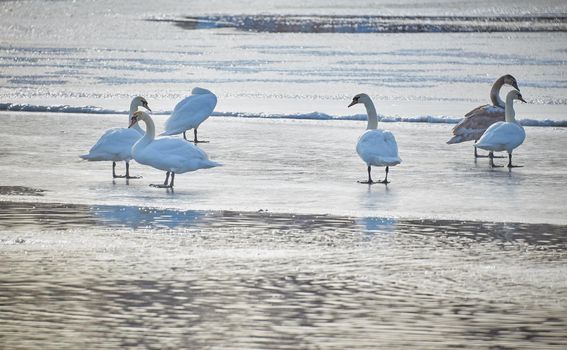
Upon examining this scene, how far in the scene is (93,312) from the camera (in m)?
7.75

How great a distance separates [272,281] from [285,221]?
2.37 m

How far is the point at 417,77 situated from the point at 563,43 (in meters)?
9.90

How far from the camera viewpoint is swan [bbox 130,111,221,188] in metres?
12.7

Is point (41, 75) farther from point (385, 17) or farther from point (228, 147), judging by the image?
point (385, 17)

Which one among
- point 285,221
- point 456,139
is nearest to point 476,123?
point 456,139

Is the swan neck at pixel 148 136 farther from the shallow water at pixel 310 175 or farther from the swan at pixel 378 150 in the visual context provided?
the swan at pixel 378 150

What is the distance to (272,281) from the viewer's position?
28.3 ft

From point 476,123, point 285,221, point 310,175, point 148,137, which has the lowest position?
point 285,221

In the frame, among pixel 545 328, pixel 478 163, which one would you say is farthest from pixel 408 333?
pixel 478 163

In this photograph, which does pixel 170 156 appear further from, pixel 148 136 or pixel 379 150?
pixel 379 150

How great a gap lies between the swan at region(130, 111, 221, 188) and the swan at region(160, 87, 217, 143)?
324 centimetres

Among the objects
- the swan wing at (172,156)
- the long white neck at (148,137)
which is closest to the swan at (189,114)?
the long white neck at (148,137)

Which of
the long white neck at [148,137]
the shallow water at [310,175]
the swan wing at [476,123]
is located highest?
the swan wing at [476,123]

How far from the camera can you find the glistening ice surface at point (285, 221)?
24.7ft
